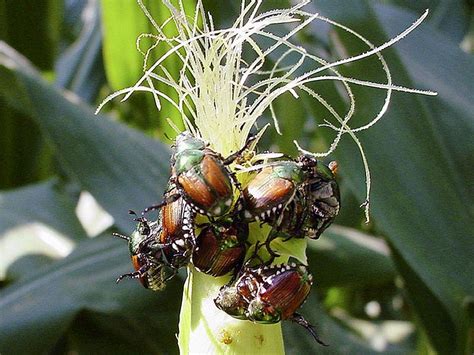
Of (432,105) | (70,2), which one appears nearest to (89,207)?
(432,105)

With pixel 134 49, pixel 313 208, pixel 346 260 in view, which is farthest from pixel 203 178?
pixel 134 49

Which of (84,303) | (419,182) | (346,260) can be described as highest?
(419,182)

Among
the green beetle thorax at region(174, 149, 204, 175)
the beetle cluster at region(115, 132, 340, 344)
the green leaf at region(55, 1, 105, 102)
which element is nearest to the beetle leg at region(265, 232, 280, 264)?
the beetle cluster at region(115, 132, 340, 344)

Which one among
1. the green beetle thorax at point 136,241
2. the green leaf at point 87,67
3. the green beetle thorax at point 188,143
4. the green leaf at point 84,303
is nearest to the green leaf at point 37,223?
the green leaf at point 84,303

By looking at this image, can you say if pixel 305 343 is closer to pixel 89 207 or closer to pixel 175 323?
pixel 175 323

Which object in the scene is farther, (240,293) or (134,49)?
(134,49)

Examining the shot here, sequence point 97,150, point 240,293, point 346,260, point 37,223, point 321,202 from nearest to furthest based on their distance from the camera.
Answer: point 240,293, point 321,202, point 97,150, point 346,260, point 37,223

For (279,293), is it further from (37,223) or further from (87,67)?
(87,67)
